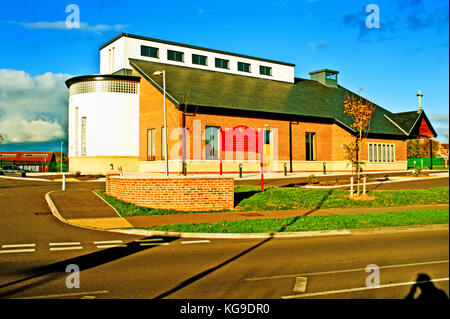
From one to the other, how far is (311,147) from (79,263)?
38.2m

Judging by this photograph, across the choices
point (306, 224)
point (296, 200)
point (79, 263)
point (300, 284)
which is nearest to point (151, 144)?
point (296, 200)

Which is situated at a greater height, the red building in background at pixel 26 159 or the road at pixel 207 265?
the red building in background at pixel 26 159

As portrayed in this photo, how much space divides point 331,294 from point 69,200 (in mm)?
15172

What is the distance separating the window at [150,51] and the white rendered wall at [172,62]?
0.34 meters

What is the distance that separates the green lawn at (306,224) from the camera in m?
13.2

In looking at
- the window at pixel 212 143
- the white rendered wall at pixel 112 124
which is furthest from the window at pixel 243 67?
the window at pixel 212 143

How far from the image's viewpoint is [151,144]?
4088 cm

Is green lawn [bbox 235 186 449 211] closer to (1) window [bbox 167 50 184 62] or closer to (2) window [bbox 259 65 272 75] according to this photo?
(1) window [bbox 167 50 184 62]

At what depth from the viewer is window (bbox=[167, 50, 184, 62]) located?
1841 inches

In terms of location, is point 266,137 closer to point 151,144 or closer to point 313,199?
point 151,144

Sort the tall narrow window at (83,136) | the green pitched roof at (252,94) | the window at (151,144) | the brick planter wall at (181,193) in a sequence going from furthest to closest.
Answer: the tall narrow window at (83,136)
the window at (151,144)
the green pitched roof at (252,94)
the brick planter wall at (181,193)

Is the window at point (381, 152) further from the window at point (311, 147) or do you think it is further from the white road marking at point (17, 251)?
the white road marking at point (17, 251)
